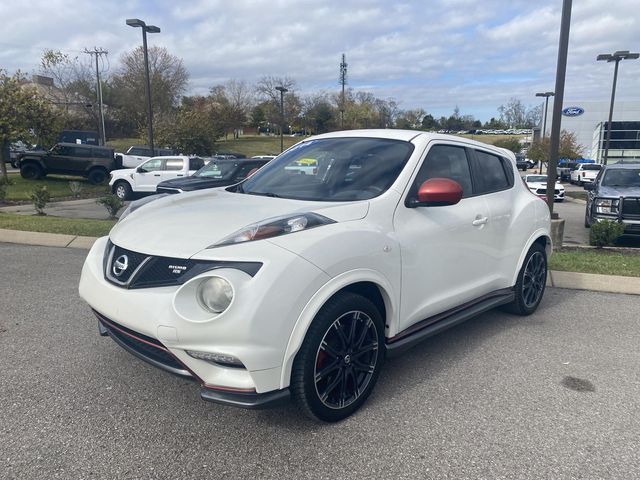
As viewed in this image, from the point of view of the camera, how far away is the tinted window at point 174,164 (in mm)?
18312

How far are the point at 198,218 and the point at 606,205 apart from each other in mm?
9752

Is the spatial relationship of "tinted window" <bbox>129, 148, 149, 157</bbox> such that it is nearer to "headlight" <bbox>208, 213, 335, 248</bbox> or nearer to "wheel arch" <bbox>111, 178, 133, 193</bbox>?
"wheel arch" <bbox>111, 178, 133, 193</bbox>

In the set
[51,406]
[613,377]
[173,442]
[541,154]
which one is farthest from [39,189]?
[541,154]

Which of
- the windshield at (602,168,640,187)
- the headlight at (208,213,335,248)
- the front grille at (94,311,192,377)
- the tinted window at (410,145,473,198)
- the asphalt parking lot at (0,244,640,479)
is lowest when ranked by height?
the asphalt parking lot at (0,244,640,479)

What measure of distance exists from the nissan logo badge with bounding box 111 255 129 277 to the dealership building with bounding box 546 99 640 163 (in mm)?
61045

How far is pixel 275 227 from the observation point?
2.85 meters

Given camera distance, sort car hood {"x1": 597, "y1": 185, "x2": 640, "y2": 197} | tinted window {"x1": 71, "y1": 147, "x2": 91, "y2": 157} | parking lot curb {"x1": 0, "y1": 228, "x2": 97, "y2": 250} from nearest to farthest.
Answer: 1. parking lot curb {"x1": 0, "y1": 228, "x2": 97, "y2": 250}
2. car hood {"x1": 597, "y1": 185, "x2": 640, "y2": 197}
3. tinted window {"x1": 71, "y1": 147, "x2": 91, "y2": 157}

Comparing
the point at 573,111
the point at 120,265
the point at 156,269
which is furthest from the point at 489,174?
the point at 573,111

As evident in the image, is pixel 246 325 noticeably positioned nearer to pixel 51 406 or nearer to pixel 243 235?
pixel 243 235

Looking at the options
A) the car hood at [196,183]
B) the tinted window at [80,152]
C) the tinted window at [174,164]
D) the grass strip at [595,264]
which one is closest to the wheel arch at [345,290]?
the grass strip at [595,264]

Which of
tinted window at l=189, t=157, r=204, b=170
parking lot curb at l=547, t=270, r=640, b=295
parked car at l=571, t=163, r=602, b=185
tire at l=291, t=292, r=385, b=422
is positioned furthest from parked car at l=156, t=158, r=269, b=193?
parked car at l=571, t=163, r=602, b=185

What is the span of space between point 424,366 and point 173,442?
195 cm

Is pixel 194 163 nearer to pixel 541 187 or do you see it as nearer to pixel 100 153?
pixel 100 153

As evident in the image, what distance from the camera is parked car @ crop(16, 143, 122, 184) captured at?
2291 centimetres
